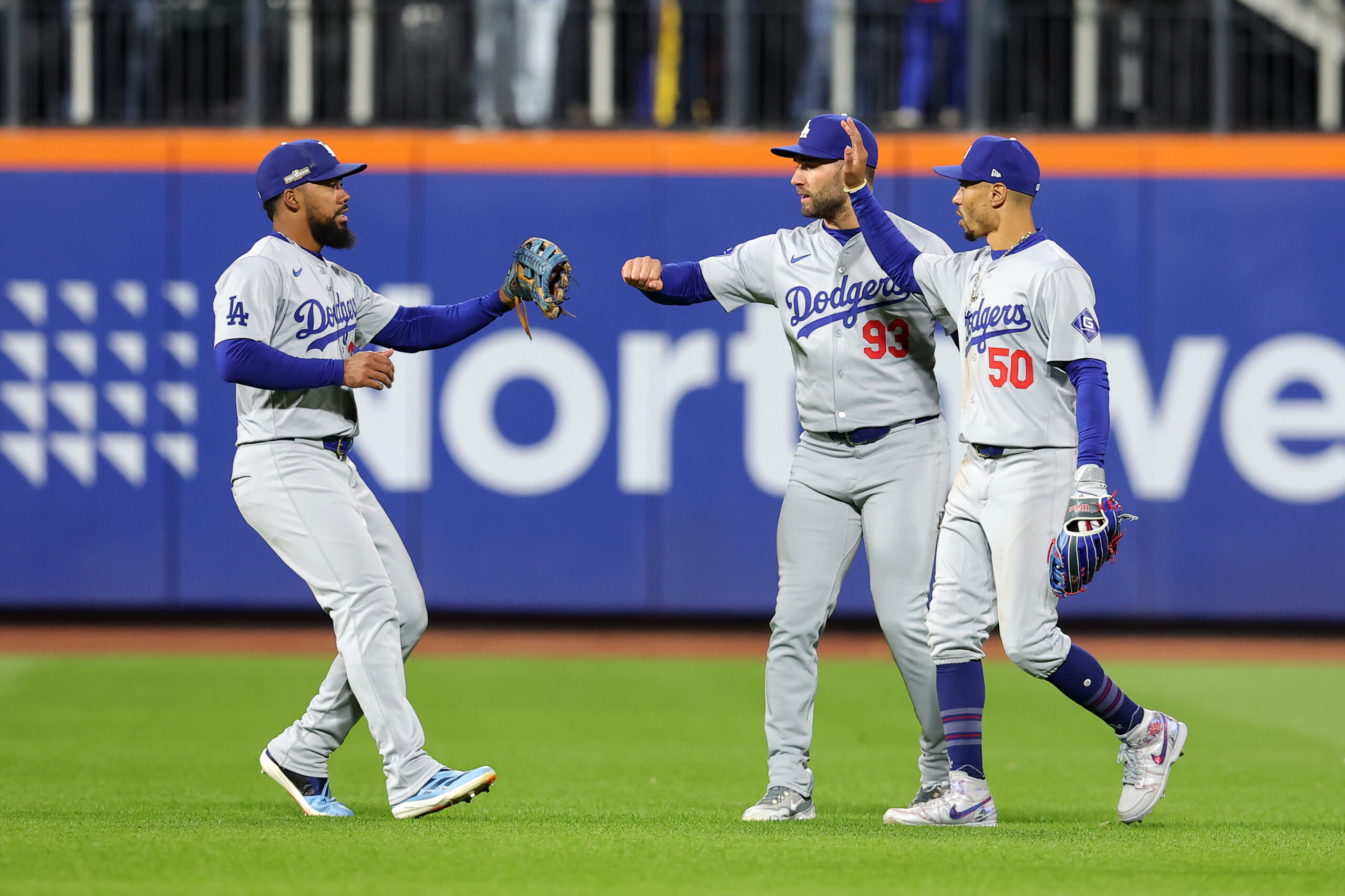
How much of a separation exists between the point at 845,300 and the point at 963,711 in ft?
4.58

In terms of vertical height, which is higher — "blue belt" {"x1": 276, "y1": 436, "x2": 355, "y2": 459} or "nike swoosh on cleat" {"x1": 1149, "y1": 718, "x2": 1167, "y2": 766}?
"blue belt" {"x1": 276, "y1": 436, "x2": 355, "y2": 459}

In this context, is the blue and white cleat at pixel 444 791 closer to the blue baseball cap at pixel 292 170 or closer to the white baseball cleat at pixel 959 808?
the white baseball cleat at pixel 959 808

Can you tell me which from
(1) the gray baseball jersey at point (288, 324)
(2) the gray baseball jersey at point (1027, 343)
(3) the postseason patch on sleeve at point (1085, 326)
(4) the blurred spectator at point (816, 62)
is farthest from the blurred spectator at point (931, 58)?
(1) the gray baseball jersey at point (288, 324)

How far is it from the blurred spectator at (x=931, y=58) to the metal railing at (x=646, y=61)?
14 millimetres

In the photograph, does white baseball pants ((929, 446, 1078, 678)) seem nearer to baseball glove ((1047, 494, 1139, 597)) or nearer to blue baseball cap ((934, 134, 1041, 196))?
baseball glove ((1047, 494, 1139, 597))

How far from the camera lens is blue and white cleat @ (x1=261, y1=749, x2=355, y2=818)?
519cm

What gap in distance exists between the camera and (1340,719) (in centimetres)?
797

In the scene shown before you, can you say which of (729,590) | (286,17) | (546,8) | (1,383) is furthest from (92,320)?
(729,590)

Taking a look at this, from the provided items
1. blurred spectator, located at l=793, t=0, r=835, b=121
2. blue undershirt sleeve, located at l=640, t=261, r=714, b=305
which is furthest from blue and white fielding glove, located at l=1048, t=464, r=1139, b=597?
blurred spectator, located at l=793, t=0, r=835, b=121

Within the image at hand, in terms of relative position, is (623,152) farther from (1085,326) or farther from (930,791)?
(930,791)

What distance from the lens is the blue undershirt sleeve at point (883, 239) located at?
5.14m

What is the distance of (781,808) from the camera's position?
5125mm

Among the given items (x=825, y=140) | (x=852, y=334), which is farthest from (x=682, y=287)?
(x=825, y=140)

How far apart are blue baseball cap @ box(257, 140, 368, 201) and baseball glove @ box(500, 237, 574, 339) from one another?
2.00ft
